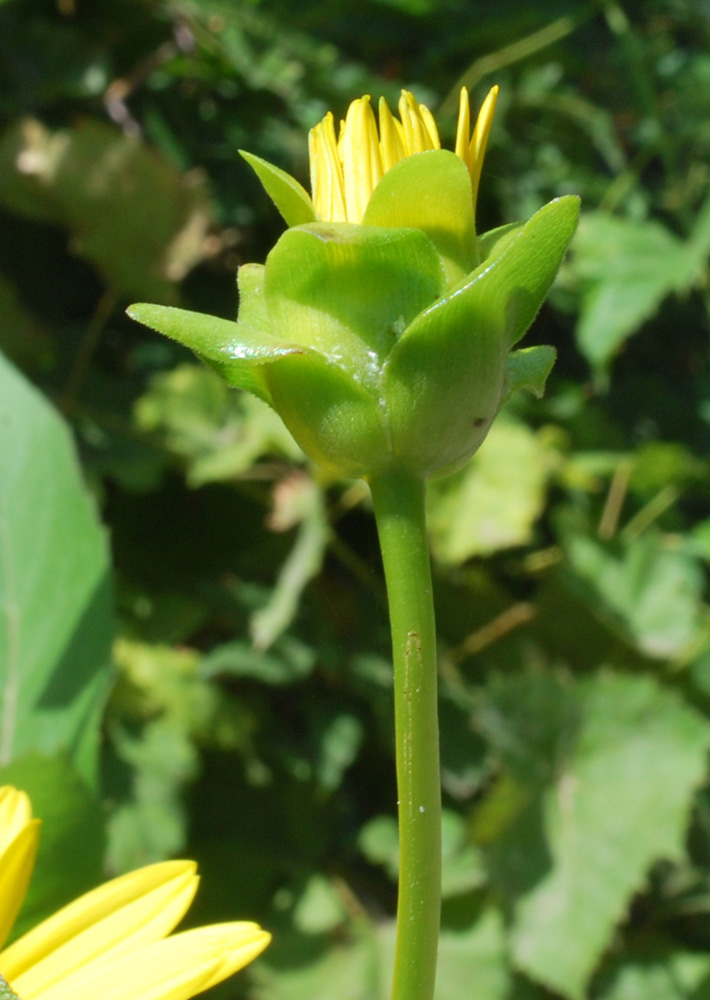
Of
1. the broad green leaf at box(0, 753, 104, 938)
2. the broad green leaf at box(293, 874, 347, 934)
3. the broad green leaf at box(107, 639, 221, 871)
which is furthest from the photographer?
the broad green leaf at box(293, 874, 347, 934)

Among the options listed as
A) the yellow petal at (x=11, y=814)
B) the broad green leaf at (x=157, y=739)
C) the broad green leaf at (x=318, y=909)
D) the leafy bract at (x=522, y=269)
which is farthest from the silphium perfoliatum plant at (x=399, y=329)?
the broad green leaf at (x=318, y=909)

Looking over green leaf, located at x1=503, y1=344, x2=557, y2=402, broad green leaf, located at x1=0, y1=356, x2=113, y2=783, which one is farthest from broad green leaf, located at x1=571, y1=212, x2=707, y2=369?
green leaf, located at x1=503, y1=344, x2=557, y2=402

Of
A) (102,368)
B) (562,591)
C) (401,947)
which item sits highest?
(102,368)

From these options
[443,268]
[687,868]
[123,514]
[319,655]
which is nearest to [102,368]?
[123,514]

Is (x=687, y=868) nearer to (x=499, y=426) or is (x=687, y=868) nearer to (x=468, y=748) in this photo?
(x=468, y=748)

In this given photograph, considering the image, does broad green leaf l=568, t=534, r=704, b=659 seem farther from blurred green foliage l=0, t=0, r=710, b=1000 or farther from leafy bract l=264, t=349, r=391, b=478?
leafy bract l=264, t=349, r=391, b=478

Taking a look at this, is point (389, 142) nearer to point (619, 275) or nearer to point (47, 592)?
point (47, 592)

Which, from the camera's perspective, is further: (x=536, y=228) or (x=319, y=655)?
(x=319, y=655)

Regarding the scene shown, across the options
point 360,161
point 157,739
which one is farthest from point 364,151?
point 157,739
